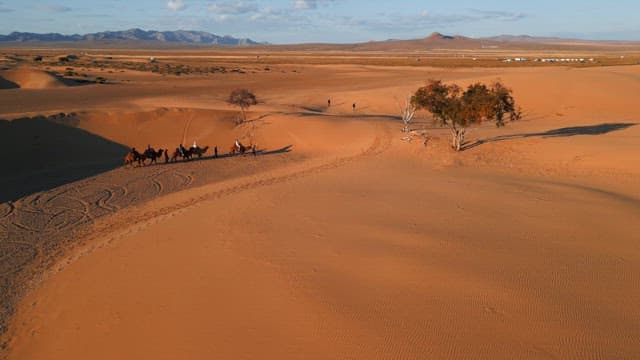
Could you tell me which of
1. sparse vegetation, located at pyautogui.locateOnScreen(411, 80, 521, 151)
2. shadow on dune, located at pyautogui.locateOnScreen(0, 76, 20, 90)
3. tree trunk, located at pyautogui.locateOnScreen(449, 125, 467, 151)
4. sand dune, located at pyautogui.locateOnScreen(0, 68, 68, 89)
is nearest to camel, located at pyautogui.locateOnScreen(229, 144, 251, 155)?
sparse vegetation, located at pyautogui.locateOnScreen(411, 80, 521, 151)

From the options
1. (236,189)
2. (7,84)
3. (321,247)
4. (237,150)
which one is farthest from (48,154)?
(7,84)

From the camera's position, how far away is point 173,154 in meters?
22.9

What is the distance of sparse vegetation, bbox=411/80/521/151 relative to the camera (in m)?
21.9

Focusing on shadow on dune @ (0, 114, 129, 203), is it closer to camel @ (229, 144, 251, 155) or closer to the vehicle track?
the vehicle track

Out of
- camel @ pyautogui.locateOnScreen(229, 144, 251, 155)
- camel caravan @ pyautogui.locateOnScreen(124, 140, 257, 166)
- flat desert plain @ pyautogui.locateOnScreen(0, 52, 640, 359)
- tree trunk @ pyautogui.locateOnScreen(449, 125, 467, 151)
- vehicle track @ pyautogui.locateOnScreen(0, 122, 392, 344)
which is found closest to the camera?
flat desert plain @ pyautogui.locateOnScreen(0, 52, 640, 359)

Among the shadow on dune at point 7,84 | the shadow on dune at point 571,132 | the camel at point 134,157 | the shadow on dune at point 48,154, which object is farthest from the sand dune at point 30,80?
the shadow on dune at point 571,132

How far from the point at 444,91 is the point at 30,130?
18.5m

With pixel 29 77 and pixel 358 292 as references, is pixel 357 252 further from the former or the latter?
pixel 29 77

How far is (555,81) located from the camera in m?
44.2

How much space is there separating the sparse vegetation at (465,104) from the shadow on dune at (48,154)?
538 inches

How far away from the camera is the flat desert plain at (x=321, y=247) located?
791 centimetres

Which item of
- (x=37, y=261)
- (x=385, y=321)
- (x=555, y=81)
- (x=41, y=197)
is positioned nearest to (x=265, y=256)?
(x=385, y=321)

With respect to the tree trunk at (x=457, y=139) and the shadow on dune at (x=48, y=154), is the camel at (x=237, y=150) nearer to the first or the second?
the shadow on dune at (x=48, y=154)

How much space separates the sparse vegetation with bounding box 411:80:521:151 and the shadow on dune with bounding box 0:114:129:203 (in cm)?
1366
